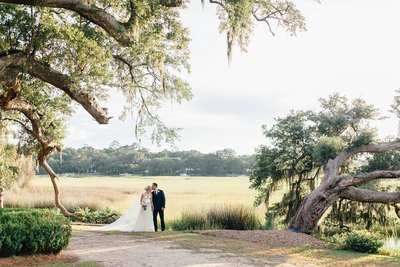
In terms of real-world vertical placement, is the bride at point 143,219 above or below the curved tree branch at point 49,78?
below

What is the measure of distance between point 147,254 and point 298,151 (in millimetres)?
12381

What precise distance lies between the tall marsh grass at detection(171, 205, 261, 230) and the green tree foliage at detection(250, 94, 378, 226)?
4.89ft

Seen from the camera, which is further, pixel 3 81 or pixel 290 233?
pixel 290 233

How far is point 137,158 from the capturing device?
118438 mm

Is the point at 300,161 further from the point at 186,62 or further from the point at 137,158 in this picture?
the point at 137,158

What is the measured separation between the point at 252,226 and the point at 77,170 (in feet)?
323

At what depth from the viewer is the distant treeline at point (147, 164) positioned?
114 metres

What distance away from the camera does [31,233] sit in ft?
35.4

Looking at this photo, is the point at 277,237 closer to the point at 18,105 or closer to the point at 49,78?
the point at 49,78

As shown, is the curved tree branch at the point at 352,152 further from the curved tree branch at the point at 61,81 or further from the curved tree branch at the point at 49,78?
the curved tree branch at the point at 61,81

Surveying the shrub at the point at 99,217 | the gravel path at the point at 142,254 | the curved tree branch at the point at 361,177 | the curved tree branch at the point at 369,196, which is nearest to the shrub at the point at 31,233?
the gravel path at the point at 142,254

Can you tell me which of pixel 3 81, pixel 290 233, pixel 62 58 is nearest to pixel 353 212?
pixel 290 233

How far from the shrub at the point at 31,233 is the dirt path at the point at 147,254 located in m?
0.72

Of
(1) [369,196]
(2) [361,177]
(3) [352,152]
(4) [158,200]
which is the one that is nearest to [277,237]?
(4) [158,200]
